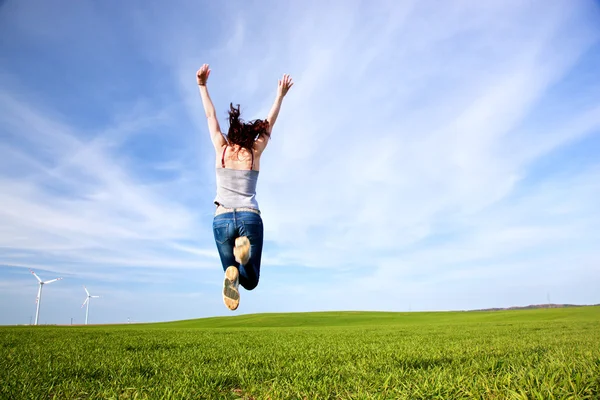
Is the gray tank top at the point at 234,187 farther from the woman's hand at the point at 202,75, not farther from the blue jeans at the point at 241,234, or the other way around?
the woman's hand at the point at 202,75

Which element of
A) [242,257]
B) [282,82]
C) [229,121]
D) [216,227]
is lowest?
[242,257]

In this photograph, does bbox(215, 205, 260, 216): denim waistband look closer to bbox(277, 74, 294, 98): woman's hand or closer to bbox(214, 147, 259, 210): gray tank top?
bbox(214, 147, 259, 210): gray tank top

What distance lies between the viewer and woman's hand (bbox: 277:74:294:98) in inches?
177

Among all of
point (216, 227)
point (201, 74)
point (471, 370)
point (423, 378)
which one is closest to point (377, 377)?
point (423, 378)

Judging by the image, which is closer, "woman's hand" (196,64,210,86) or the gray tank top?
the gray tank top

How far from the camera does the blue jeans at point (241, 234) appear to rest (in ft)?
13.6

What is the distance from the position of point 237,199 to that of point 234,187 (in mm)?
132

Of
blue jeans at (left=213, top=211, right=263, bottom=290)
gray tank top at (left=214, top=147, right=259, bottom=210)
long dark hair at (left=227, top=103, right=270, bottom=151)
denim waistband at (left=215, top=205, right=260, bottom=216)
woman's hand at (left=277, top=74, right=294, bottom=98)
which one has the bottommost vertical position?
blue jeans at (left=213, top=211, right=263, bottom=290)

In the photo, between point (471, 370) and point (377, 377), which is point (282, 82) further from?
point (471, 370)

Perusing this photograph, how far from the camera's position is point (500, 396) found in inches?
116

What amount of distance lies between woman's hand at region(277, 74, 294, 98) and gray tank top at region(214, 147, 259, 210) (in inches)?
38.9

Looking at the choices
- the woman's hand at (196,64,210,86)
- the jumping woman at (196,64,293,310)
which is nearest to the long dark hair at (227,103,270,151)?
the jumping woman at (196,64,293,310)

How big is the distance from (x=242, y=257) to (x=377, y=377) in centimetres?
184

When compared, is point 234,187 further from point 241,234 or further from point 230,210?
point 241,234
